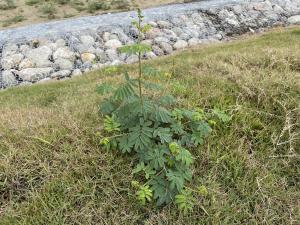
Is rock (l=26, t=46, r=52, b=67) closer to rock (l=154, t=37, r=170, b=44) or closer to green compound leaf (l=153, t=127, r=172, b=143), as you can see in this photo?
rock (l=154, t=37, r=170, b=44)

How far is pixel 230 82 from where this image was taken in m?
4.07

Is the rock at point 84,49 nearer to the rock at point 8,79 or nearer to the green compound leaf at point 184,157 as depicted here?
the rock at point 8,79

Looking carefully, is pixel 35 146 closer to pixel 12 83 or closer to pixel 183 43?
pixel 12 83

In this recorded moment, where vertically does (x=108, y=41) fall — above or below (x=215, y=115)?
below

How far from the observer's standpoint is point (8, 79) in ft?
27.7

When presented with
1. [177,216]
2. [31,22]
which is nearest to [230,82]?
[177,216]

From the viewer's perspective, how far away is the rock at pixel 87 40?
969 centimetres

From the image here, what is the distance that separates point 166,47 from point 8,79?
3635 mm

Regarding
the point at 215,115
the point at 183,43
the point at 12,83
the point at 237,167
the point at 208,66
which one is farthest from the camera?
the point at 183,43

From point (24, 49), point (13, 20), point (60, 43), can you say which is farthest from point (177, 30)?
point (13, 20)

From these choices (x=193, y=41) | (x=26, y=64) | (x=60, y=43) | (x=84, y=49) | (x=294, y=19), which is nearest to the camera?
(x=26, y=64)

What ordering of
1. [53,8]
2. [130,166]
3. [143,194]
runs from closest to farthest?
[143,194], [130,166], [53,8]

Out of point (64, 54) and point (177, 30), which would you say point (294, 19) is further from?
point (64, 54)

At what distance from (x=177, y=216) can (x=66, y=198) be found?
2.46 feet
